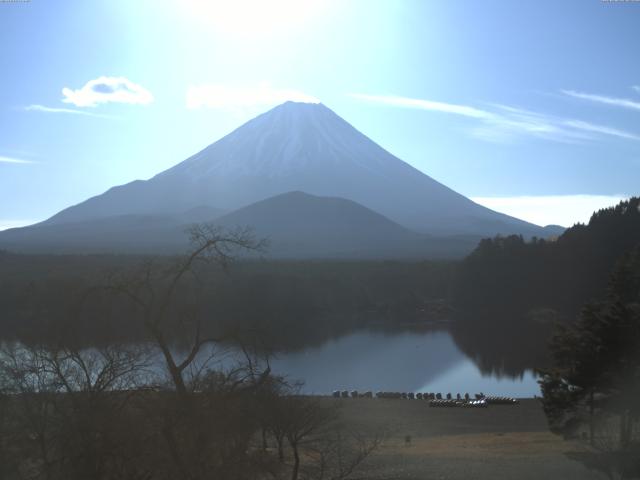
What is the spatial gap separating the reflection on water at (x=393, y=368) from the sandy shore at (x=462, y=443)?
254cm

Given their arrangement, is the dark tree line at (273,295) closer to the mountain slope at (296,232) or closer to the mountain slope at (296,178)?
the mountain slope at (296,232)

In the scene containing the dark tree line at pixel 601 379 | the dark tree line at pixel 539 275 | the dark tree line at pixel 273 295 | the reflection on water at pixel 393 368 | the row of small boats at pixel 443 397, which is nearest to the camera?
the dark tree line at pixel 273 295

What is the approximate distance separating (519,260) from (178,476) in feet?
118

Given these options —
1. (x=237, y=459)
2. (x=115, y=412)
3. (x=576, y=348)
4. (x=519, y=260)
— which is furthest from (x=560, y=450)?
(x=519, y=260)

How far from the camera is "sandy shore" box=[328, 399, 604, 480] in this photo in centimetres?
768

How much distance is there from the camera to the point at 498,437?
1137cm

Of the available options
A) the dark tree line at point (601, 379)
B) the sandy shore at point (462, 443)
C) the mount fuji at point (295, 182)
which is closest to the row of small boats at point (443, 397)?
the sandy shore at point (462, 443)

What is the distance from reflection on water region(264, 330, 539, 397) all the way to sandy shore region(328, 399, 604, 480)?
254 centimetres

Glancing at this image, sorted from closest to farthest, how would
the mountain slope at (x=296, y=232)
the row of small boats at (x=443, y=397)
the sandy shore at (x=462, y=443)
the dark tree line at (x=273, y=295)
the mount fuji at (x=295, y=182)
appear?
1. the dark tree line at (x=273, y=295)
2. the sandy shore at (x=462, y=443)
3. the row of small boats at (x=443, y=397)
4. the mountain slope at (x=296, y=232)
5. the mount fuji at (x=295, y=182)

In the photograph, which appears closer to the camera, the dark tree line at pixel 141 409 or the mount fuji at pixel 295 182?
the dark tree line at pixel 141 409

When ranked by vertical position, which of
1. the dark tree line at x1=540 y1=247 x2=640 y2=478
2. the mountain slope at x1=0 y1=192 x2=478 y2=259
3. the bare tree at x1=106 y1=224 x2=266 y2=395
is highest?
the mountain slope at x1=0 y1=192 x2=478 y2=259

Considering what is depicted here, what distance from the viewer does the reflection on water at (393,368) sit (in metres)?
18.1

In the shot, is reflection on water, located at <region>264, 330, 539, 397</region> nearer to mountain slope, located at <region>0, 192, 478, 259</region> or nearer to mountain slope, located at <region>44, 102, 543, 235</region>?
mountain slope, located at <region>0, 192, 478, 259</region>

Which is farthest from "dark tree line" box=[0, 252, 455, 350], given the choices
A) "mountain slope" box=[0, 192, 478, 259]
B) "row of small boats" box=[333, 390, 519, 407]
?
"mountain slope" box=[0, 192, 478, 259]
